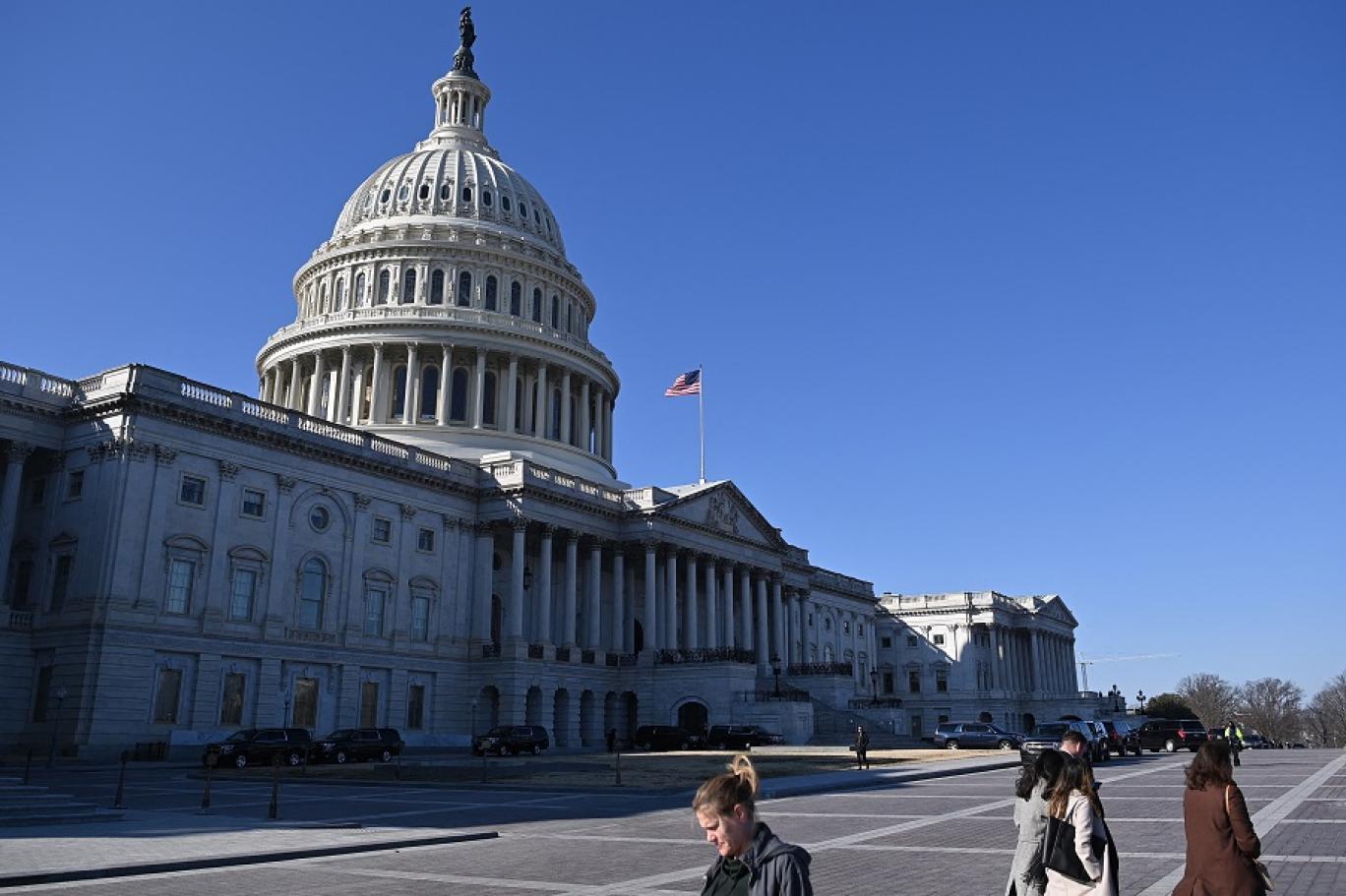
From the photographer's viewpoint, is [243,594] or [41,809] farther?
[243,594]

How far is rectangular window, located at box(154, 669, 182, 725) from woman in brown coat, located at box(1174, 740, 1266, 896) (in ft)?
162

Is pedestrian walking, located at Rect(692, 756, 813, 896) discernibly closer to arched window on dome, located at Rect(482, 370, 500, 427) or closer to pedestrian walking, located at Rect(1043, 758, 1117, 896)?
pedestrian walking, located at Rect(1043, 758, 1117, 896)

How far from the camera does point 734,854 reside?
18.6 ft

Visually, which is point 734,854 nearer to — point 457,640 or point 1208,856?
point 1208,856

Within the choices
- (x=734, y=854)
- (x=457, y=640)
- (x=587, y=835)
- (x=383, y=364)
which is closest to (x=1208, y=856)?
(x=734, y=854)

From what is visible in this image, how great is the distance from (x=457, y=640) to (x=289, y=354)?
30.6 m

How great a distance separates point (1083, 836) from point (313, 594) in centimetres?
5519

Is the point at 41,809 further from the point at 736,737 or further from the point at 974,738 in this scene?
the point at 974,738

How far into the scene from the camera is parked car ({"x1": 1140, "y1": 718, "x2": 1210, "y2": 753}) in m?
60.8

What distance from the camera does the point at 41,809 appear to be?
22.4 metres

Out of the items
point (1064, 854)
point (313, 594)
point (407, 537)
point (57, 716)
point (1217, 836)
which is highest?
point (407, 537)


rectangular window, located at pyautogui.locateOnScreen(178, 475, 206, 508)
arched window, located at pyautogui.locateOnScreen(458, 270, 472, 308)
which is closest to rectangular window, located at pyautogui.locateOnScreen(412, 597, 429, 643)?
rectangular window, located at pyautogui.locateOnScreen(178, 475, 206, 508)

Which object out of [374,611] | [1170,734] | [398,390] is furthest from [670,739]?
[398,390]

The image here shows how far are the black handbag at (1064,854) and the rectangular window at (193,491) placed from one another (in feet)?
166
